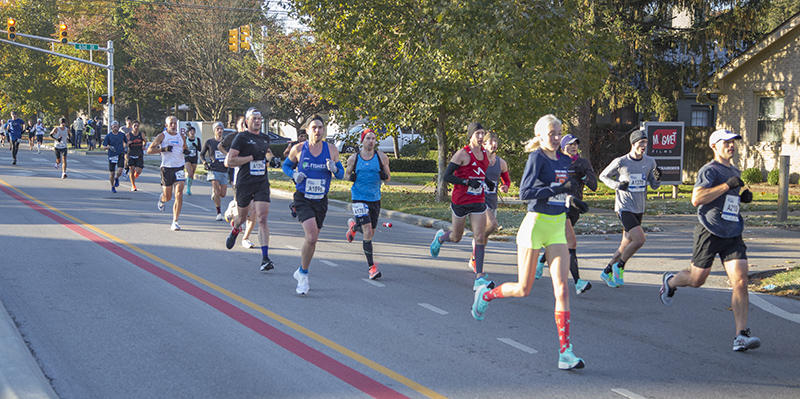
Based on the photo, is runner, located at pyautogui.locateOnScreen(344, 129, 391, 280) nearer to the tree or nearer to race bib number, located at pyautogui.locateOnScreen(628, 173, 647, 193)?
race bib number, located at pyautogui.locateOnScreen(628, 173, 647, 193)

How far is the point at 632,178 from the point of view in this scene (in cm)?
890

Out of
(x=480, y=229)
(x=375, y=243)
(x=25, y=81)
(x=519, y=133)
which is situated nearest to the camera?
(x=480, y=229)

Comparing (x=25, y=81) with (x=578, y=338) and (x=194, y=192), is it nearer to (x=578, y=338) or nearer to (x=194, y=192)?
(x=194, y=192)

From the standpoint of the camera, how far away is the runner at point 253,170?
9.62 meters

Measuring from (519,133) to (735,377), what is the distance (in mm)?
A: 10639

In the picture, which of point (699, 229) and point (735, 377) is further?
point (699, 229)

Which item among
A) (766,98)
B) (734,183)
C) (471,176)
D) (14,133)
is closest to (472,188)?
(471,176)

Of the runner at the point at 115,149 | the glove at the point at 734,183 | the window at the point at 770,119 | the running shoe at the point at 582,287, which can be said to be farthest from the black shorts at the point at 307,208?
the window at the point at 770,119

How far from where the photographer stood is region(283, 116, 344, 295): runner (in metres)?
8.34

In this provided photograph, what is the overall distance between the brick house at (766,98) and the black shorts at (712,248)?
18.3 meters

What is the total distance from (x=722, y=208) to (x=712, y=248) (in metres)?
0.36

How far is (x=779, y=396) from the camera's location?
520cm

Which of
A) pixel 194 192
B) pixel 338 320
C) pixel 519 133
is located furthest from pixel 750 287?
pixel 194 192

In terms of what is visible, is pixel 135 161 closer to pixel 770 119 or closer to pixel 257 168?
pixel 257 168
